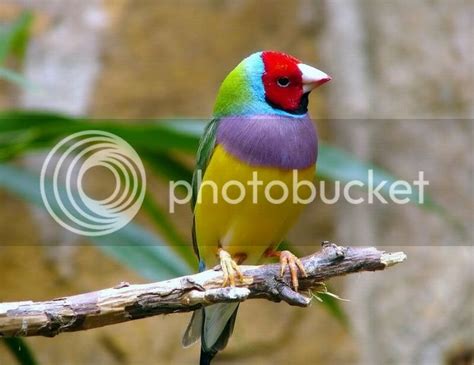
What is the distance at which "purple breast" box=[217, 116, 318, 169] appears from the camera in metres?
1.70

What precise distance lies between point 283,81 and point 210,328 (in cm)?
59

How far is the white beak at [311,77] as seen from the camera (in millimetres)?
1766

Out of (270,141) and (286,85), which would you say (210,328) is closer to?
(270,141)

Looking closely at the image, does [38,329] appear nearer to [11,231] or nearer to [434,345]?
[11,231]

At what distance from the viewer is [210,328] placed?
1.90 meters

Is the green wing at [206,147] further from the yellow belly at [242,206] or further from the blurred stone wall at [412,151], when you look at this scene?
the blurred stone wall at [412,151]

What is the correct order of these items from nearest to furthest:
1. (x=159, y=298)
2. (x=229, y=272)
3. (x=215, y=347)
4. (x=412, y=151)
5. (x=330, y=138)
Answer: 1. (x=159, y=298)
2. (x=229, y=272)
3. (x=215, y=347)
4. (x=412, y=151)
5. (x=330, y=138)

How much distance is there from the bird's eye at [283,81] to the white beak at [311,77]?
0.04 m

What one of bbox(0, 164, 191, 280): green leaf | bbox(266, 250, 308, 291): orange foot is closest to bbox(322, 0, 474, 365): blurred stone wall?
bbox(0, 164, 191, 280): green leaf

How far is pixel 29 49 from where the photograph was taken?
3170 mm

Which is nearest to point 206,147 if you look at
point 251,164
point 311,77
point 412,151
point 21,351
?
point 251,164

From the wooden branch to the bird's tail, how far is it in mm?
363

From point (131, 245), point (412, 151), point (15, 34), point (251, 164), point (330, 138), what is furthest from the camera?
point (330, 138)

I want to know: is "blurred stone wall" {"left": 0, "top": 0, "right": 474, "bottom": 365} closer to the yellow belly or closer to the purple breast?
the yellow belly
